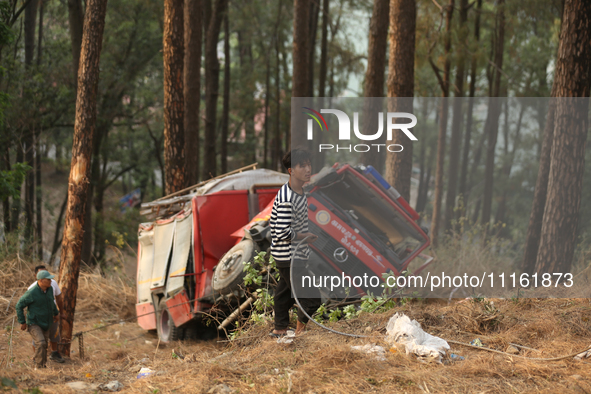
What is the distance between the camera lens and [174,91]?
12.1m

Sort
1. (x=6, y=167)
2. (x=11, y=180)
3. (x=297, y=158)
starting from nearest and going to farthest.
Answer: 1. (x=297, y=158)
2. (x=11, y=180)
3. (x=6, y=167)

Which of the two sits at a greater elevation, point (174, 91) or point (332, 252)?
point (174, 91)

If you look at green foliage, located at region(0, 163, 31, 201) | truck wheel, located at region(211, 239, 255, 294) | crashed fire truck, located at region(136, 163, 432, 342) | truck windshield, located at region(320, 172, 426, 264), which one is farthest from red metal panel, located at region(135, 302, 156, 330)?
truck windshield, located at region(320, 172, 426, 264)

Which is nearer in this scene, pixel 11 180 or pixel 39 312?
pixel 39 312

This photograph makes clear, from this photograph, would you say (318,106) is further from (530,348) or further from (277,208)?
(530,348)

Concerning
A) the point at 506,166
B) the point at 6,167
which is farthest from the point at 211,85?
the point at 506,166

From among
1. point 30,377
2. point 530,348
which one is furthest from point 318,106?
point 30,377

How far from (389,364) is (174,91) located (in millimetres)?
8987

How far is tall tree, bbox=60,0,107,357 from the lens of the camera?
846 cm

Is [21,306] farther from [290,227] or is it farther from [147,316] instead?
[290,227]

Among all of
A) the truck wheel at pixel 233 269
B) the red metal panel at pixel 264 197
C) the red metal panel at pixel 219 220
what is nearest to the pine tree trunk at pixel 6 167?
the red metal panel at pixel 219 220

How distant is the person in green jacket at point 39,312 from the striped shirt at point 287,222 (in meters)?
4.14

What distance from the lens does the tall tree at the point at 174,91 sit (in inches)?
471

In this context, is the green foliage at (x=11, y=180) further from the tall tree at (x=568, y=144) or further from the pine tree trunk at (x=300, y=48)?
the tall tree at (x=568, y=144)
